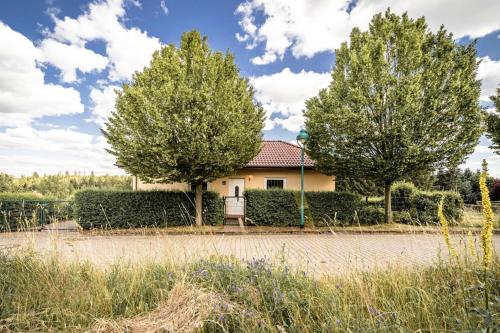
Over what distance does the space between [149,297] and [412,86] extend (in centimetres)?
1314

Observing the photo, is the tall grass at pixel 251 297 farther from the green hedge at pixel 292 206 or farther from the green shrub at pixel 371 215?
the green shrub at pixel 371 215

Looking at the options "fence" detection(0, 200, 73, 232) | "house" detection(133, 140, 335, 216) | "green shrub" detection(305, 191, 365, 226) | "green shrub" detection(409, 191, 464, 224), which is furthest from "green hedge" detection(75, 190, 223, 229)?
"green shrub" detection(409, 191, 464, 224)

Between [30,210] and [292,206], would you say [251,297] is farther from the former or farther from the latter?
[30,210]

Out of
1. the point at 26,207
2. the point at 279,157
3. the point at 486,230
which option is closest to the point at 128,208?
the point at 26,207

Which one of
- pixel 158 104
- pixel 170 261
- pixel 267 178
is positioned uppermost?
pixel 158 104

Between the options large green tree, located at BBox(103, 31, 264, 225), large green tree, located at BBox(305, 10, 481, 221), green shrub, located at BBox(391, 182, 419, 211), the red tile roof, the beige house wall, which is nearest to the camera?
large green tree, located at BBox(103, 31, 264, 225)

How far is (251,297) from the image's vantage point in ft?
10.8

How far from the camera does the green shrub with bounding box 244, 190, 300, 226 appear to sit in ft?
49.7

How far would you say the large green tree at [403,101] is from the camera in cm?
1303

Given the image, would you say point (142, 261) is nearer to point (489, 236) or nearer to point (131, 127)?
point (489, 236)

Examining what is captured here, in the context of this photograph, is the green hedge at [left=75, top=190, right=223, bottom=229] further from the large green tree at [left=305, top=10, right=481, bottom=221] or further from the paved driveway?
the large green tree at [left=305, top=10, right=481, bottom=221]

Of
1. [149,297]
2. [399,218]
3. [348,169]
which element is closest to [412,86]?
[348,169]

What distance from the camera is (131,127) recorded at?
495 inches

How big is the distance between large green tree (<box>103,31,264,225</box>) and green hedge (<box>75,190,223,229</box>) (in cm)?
159
